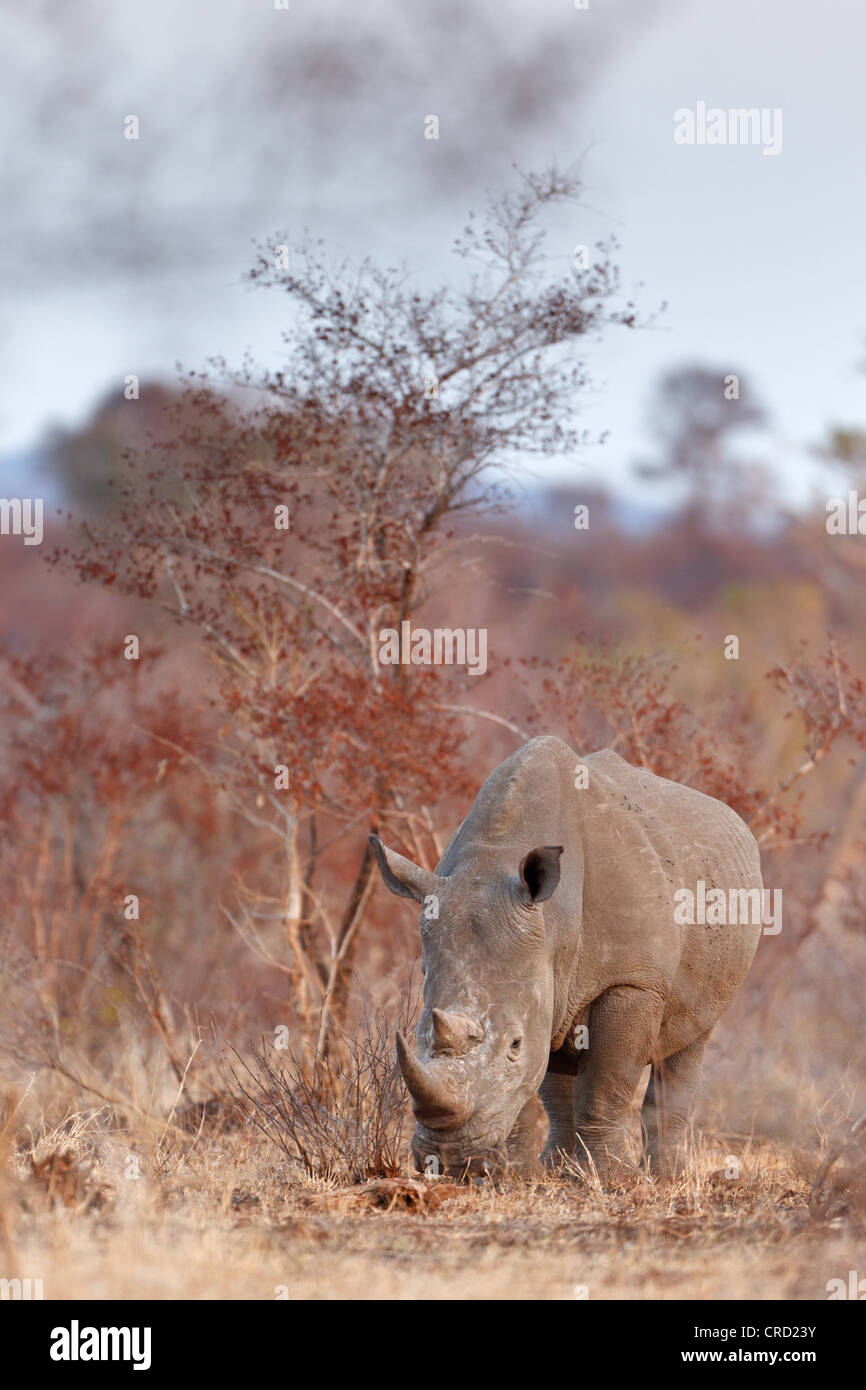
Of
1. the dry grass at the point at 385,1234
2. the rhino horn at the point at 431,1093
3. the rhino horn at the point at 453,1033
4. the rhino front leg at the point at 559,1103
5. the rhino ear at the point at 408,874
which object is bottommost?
the dry grass at the point at 385,1234

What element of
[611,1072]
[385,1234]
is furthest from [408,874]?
[385,1234]

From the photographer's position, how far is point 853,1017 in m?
16.3

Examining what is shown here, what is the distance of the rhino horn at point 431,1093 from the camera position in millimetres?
6293

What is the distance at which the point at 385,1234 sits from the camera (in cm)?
628

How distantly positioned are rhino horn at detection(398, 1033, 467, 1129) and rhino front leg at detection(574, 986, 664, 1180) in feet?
4.50

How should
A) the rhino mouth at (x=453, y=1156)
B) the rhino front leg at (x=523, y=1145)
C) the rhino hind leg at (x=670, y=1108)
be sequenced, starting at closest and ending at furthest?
the rhino mouth at (x=453, y=1156) < the rhino front leg at (x=523, y=1145) < the rhino hind leg at (x=670, y=1108)

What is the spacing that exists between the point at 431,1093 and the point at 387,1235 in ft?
1.80

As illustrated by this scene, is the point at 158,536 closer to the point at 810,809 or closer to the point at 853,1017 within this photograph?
the point at 853,1017

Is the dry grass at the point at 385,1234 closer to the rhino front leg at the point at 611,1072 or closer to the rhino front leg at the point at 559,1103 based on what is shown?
the rhino front leg at the point at 611,1072

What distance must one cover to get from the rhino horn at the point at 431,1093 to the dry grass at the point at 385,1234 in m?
0.32

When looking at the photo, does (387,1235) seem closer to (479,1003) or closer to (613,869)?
(479,1003)

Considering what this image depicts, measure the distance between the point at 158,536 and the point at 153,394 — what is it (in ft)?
75.1

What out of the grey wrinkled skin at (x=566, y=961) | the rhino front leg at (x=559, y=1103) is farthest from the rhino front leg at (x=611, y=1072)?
the rhino front leg at (x=559, y=1103)
